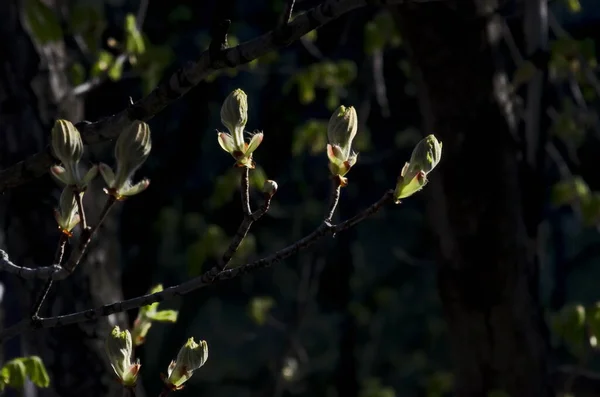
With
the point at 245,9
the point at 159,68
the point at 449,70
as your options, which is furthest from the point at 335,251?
the point at 449,70

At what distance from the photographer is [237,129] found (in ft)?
3.30

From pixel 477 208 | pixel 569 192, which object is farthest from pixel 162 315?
pixel 569 192

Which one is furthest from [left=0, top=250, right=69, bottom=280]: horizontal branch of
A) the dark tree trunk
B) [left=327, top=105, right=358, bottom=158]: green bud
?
the dark tree trunk

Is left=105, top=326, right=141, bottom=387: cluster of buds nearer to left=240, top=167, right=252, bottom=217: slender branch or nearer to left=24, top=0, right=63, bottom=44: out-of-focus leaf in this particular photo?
left=240, top=167, right=252, bottom=217: slender branch

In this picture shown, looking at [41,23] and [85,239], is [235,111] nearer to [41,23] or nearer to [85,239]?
[85,239]

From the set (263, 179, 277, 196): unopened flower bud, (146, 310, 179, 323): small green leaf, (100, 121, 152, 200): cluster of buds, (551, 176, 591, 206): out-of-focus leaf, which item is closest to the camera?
(100, 121, 152, 200): cluster of buds

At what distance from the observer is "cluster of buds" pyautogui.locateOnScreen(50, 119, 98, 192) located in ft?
2.95

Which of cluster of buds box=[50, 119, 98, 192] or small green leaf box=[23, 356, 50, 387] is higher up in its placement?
cluster of buds box=[50, 119, 98, 192]

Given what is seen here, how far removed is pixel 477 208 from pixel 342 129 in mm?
1369

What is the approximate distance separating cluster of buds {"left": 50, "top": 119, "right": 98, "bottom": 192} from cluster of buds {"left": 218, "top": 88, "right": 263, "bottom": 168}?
0.54 feet

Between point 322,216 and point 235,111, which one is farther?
point 322,216

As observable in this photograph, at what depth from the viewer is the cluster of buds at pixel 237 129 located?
100cm

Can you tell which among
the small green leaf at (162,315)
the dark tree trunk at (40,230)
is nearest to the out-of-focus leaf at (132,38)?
the dark tree trunk at (40,230)

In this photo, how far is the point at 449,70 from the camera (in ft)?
7.43
